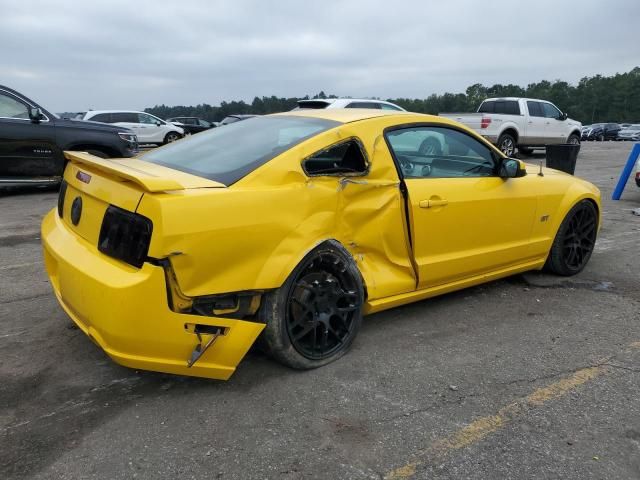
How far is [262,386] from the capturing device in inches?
115

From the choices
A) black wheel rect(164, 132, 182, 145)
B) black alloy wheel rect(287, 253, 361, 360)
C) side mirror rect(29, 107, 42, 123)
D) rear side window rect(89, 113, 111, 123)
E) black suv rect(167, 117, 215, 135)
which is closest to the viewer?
black alloy wheel rect(287, 253, 361, 360)

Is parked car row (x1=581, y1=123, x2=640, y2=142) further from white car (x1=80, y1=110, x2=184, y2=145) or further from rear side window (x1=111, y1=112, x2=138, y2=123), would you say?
rear side window (x1=111, y1=112, x2=138, y2=123)

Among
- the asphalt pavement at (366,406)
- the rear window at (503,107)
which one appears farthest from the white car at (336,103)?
the asphalt pavement at (366,406)

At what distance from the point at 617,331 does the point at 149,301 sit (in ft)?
10.2

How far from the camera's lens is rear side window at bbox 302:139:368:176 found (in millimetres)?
3154

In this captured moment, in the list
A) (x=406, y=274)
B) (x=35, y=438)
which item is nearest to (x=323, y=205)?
(x=406, y=274)

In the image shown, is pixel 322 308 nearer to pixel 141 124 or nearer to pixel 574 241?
pixel 574 241

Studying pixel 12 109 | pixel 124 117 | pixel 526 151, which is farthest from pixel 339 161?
pixel 124 117

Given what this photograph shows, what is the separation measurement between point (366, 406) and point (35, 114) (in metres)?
8.32

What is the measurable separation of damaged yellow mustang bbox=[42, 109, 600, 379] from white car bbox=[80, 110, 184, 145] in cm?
1864

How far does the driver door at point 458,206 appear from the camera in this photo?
11.8ft

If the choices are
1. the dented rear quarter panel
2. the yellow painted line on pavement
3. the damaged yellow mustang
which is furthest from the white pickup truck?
the yellow painted line on pavement

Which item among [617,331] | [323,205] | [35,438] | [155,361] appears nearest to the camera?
[35,438]

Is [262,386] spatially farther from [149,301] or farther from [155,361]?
[149,301]
